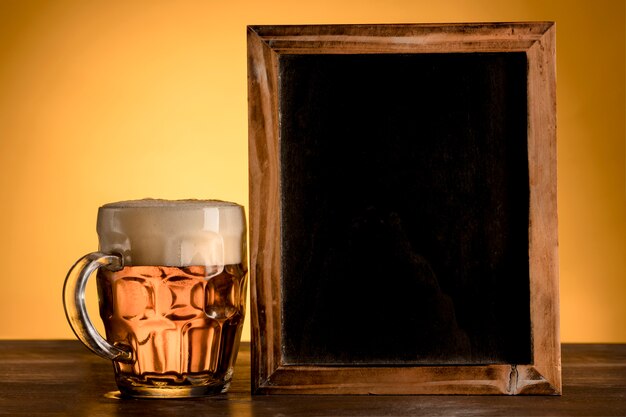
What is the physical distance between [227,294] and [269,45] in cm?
24

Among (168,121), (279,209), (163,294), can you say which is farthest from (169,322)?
(168,121)

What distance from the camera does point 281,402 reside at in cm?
83

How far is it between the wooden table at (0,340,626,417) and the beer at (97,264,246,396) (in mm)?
25

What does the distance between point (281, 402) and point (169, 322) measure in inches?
4.9

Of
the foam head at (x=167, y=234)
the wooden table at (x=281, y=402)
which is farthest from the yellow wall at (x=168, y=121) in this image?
the foam head at (x=167, y=234)

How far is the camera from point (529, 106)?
862mm

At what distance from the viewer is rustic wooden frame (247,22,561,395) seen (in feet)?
2.81

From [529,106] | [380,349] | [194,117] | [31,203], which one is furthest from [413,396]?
[31,203]

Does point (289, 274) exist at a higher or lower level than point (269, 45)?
lower

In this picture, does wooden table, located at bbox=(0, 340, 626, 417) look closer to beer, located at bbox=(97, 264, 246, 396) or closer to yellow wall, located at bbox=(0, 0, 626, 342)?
beer, located at bbox=(97, 264, 246, 396)

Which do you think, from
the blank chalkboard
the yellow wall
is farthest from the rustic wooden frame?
the yellow wall

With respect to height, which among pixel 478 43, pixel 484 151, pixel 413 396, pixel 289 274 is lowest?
pixel 413 396

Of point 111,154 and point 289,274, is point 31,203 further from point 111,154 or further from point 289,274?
point 289,274

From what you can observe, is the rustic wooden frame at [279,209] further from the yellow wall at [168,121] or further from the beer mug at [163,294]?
the yellow wall at [168,121]
